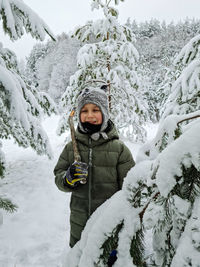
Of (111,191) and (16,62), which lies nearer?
(111,191)

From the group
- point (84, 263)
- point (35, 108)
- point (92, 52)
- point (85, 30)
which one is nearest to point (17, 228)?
point (35, 108)

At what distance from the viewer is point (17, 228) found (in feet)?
12.8

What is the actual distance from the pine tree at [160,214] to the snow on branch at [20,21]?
204cm

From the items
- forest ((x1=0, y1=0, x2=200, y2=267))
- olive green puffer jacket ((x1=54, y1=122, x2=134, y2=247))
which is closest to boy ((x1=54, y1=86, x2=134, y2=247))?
olive green puffer jacket ((x1=54, y1=122, x2=134, y2=247))

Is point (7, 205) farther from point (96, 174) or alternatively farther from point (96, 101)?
point (96, 101)

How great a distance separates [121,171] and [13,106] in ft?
3.93

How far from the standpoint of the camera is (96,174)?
1.91 metres

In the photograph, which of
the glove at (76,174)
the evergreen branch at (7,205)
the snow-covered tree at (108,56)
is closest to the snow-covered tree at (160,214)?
the glove at (76,174)

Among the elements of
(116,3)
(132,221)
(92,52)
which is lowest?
(132,221)

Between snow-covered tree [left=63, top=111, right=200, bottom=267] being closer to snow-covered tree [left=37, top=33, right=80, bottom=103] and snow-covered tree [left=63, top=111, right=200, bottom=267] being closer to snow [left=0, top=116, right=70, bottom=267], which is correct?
snow [left=0, top=116, right=70, bottom=267]

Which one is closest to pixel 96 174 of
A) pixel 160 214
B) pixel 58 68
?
pixel 160 214

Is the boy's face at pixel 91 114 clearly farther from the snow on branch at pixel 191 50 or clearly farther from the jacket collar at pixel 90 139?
the snow on branch at pixel 191 50

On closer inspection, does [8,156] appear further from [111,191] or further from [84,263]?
[84,263]

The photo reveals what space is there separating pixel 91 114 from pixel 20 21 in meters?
1.41
